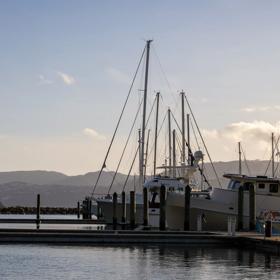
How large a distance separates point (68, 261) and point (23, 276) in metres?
5.20

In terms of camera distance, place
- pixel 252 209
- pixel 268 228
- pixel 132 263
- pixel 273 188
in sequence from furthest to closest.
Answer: pixel 273 188 → pixel 252 209 → pixel 268 228 → pixel 132 263

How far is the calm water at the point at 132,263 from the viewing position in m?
36.1

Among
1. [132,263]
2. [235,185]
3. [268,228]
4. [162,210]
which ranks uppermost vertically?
[235,185]

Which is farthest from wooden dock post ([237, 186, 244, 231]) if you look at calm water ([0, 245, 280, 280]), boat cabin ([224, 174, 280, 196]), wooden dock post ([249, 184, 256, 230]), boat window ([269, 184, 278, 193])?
calm water ([0, 245, 280, 280])

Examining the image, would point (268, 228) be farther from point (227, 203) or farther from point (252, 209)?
point (227, 203)

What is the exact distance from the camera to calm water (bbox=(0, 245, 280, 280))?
36125 mm

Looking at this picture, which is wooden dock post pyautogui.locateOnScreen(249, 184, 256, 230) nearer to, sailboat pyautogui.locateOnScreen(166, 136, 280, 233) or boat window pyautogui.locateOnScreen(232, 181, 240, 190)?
sailboat pyautogui.locateOnScreen(166, 136, 280, 233)

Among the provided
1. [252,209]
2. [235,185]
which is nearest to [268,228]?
[252,209]

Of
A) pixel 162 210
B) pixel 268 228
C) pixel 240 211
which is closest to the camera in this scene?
pixel 268 228

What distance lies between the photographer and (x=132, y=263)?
40.1 m

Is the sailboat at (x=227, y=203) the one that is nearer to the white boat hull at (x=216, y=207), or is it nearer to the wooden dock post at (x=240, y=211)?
the white boat hull at (x=216, y=207)

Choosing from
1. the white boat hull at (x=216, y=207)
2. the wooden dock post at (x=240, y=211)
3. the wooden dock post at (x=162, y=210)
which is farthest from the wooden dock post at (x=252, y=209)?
the wooden dock post at (x=162, y=210)

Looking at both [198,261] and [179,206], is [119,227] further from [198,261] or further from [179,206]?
[198,261]

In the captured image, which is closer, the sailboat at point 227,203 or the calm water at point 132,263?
the calm water at point 132,263
